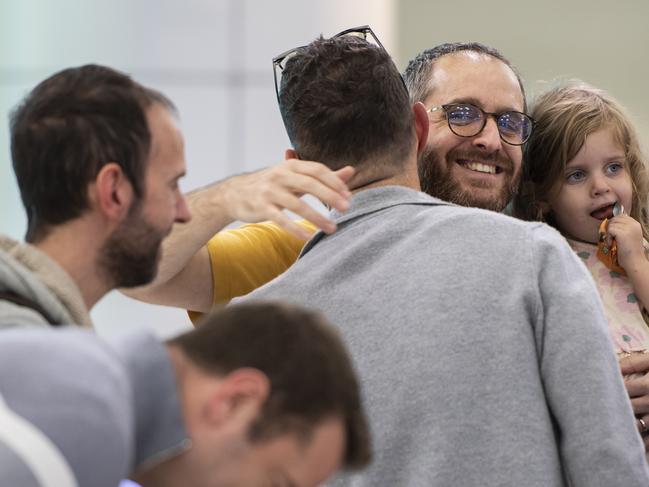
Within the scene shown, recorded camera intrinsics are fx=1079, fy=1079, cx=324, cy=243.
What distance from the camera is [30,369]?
1.01m

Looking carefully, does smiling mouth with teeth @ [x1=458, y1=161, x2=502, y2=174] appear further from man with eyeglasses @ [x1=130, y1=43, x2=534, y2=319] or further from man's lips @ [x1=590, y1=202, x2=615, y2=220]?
man's lips @ [x1=590, y1=202, x2=615, y2=220]

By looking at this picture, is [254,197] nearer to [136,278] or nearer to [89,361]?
[136,278]

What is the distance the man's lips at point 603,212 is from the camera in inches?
101

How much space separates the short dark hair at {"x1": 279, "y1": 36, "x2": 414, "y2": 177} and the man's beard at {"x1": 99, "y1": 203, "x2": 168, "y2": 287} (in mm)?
432

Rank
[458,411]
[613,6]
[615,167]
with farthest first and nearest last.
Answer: [613,6] < [615,167] < [458,411]

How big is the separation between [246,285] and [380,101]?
0.66 meters

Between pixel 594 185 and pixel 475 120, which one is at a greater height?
pixel 475 120

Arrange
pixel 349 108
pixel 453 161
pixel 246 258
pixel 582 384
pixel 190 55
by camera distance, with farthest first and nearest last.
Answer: pixel 190 55 → pixel 453 161 → pixel 246 258 → pixel 349 108 → pixel 582 384

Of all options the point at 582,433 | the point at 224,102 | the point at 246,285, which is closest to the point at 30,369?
the point at 582,433

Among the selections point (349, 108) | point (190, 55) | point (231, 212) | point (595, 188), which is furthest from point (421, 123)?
point (190, 55)

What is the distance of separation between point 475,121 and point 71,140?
3.98 feet

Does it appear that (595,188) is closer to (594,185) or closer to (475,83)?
(594,185)

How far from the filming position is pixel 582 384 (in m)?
1.61

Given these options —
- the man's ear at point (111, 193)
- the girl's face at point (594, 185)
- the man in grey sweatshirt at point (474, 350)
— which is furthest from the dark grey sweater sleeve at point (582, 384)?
the girl's face at point (594, 185)
